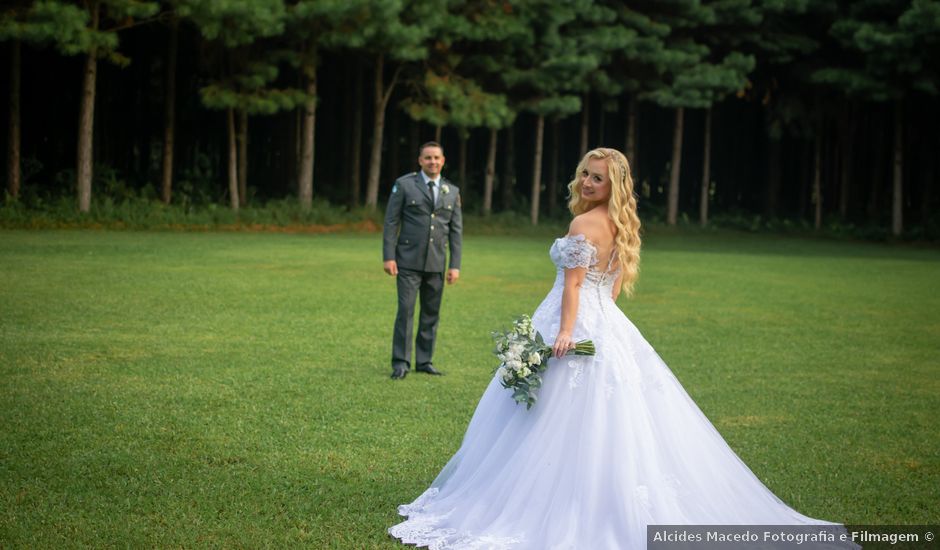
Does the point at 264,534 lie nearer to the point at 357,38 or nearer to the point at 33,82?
the point at 357,38

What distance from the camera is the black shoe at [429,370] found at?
34.8 feet

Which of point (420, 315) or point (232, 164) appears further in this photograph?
point (232, 164)

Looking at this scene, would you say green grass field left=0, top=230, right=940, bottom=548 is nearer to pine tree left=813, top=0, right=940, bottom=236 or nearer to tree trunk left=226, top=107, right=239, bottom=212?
tree trunk left=226, top=107, right=239, bottom=212

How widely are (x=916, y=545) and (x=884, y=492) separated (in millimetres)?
1046

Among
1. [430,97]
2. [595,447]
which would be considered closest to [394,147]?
[430,97]

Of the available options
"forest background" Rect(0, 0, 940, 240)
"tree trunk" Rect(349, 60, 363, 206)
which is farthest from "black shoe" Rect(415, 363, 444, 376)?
"tree trunk" Rect(349, 60, 363, 206)

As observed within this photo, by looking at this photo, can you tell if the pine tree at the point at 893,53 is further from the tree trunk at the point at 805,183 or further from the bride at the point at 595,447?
the bride at the point at 595,447

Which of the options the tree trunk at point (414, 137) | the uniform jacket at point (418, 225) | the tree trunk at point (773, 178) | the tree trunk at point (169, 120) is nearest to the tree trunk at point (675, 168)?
the tree trunk at point (773, 178)

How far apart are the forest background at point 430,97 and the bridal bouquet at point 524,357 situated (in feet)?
77.6

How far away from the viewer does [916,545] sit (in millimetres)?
5707

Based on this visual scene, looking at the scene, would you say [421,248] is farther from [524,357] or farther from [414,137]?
[414,137]

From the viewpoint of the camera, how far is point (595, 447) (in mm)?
5289

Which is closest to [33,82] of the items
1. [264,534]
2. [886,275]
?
[886,275]

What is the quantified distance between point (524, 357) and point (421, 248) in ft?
17.0
